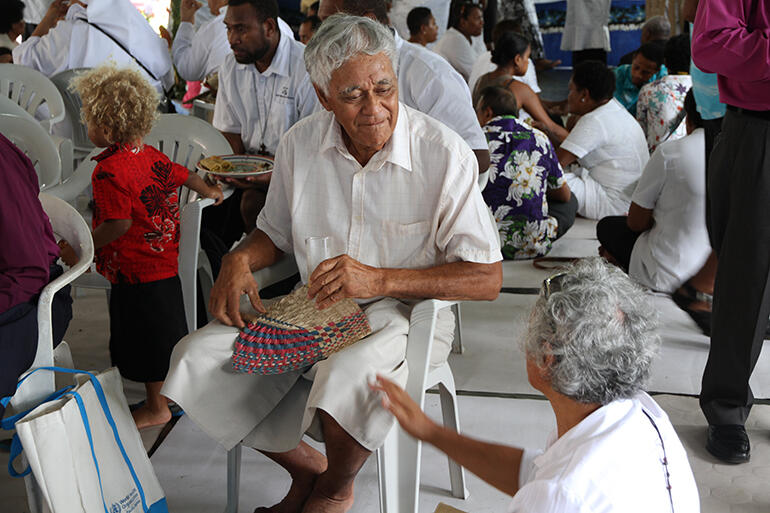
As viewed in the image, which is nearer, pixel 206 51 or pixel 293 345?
pixel 293 345

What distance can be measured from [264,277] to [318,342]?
1.32ft

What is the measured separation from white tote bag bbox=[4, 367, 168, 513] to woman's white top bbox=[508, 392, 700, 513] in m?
1.01

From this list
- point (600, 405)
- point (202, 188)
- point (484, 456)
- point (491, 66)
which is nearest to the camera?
point (600, 405)

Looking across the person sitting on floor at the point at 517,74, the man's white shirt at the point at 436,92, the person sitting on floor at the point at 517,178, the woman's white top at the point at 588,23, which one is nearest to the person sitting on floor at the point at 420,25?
the person sitting on floor at the point at 517,74

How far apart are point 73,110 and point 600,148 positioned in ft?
10.6

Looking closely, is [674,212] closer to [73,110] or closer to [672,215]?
[672,215]

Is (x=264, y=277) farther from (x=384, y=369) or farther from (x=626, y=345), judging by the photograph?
(x=626, y=345)

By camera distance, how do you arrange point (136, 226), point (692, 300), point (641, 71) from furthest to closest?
1. point (641, 71)
2. point (692, 300)
3. point (136, 226)

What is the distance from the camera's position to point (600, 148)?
4641mm

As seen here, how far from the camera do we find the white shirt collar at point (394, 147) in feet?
6.19

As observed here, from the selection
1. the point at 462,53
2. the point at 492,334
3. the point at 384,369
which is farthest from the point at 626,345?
the point at 462,53

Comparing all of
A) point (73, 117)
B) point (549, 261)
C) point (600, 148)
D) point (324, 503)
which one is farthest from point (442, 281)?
point (73, 117)

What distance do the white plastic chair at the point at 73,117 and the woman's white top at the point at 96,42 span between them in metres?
0.16

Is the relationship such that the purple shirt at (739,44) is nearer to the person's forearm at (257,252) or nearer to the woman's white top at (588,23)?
the person's forearm at (257,252)
